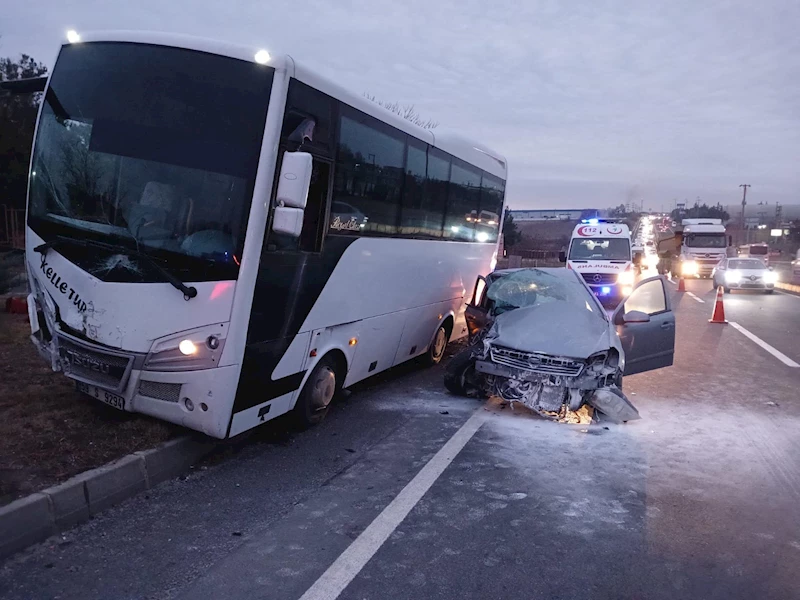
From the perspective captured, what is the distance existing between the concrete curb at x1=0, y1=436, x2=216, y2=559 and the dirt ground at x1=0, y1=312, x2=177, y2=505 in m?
0.16

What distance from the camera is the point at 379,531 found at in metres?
4.57

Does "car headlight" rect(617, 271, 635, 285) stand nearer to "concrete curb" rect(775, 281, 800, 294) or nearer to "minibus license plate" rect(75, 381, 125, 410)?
"concrete curb" rect(775, 281, 800, 294)

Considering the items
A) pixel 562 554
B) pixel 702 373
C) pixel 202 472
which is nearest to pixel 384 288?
pixel 202 472

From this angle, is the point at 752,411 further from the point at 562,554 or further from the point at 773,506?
the point at 562,554

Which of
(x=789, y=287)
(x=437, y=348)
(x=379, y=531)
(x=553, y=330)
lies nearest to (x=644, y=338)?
(x=553, y=330)

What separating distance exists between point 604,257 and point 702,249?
713 inches

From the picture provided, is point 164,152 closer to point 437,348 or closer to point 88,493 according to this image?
point 88,493

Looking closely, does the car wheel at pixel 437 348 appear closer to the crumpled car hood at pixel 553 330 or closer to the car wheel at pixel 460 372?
the car wheel at pixel 460 372

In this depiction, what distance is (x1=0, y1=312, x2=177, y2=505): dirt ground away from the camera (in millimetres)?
4801

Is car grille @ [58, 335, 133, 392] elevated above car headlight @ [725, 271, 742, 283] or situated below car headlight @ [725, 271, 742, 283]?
below

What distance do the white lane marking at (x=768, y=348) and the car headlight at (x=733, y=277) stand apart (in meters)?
12.5

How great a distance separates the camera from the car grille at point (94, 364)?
539 centimetres

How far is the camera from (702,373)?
10570mm

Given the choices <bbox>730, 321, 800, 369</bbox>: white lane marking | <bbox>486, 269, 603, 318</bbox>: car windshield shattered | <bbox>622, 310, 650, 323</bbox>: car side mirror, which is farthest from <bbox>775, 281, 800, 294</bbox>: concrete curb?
<bbox>486, 269, 603, 318</bbox>: car windshield shattered
